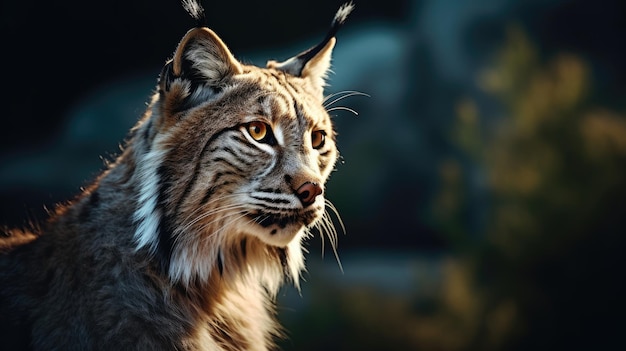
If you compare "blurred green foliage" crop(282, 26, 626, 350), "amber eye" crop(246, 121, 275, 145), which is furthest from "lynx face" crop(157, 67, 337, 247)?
"blurred green foliage" crop(282, 26, 626, 350)

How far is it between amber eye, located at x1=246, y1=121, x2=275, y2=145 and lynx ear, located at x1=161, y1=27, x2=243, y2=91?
211 millimetres

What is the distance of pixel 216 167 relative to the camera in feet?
7.86

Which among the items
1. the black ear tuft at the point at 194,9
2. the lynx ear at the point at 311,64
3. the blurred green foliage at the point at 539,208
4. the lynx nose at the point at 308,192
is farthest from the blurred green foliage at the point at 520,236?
the black ear tuft at the point at 194,9

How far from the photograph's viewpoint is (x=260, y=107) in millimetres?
2469

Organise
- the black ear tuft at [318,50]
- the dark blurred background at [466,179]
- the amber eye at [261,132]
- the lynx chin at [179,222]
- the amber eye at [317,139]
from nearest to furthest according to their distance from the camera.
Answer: the lynx chin at [179,222] → the amber eye at [261,132] → the amber eye at [317,139] → the black ear tuft at [318,50] → the dark blurred background at [466,179]

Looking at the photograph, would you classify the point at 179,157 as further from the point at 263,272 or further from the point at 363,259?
the point at 363,259

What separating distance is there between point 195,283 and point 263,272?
0.30 meters

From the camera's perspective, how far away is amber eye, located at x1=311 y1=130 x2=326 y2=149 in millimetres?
2641

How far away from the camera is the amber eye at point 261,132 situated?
8.04 feet

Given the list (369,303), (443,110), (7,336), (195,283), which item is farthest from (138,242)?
(443,110)

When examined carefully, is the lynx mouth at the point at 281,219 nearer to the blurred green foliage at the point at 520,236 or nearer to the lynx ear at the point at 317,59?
the lynx ear at the point at 317,59

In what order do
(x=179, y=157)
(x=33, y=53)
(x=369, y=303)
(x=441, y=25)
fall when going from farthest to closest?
(x=441, y=25) → (x=369, y=303) → (x=33, y=53) → (x=179, y=157)

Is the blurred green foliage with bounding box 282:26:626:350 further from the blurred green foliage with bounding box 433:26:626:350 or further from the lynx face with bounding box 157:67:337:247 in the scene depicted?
the lynx face with bounding box 157:67:337:247

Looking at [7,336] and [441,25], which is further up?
[441,25]
